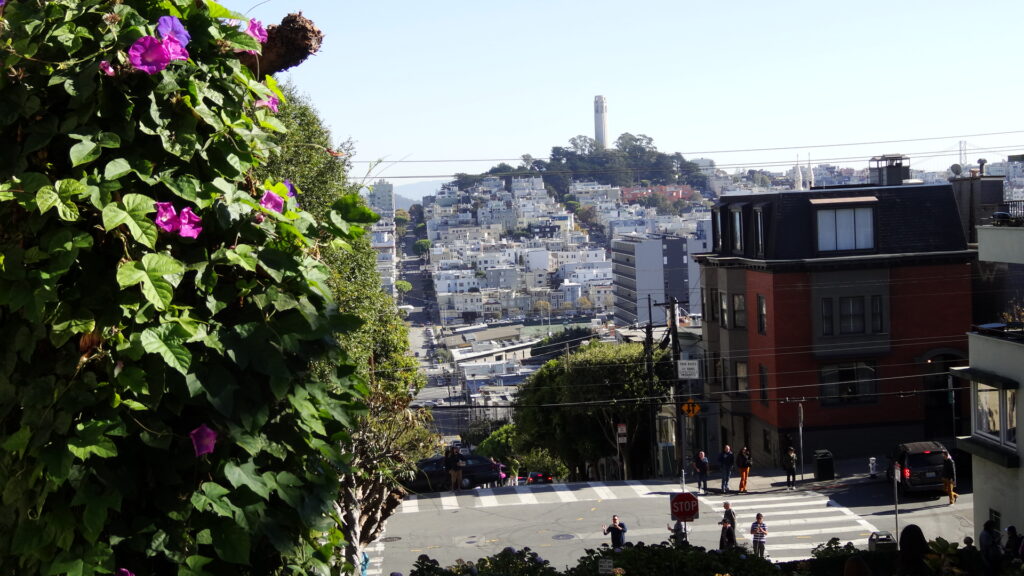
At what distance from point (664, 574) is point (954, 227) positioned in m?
31.9

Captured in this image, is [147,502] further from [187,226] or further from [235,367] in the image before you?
[187,226]

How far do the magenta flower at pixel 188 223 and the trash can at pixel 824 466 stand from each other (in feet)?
103

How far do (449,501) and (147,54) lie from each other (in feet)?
91.2

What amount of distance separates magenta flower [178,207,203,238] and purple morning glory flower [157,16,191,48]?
59 centimetres

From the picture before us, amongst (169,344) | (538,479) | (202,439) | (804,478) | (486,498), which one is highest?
(169,344)

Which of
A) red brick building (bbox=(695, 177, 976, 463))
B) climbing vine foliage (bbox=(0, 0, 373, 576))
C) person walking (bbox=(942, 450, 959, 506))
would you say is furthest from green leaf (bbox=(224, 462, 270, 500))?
red brick building (bbox=(695, 177, 976, 463))

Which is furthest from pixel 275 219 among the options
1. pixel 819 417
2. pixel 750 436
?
pixel 750 436

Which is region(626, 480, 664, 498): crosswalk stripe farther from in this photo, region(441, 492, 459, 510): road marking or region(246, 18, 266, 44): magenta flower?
region(246, 18, 266, 44): magenta flower

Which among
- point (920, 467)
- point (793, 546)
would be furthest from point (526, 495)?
point (920, 467)

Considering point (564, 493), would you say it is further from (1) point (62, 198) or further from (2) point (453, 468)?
(1) point (62, 198)

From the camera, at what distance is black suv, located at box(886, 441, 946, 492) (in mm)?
28234

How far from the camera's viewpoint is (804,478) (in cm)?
3359

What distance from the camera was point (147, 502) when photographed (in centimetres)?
376

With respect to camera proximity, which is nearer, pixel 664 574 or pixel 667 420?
pixel 664 574
